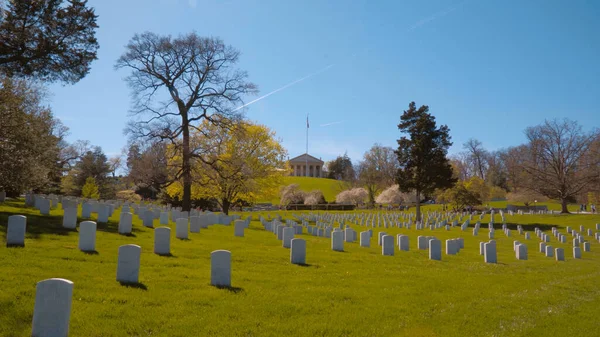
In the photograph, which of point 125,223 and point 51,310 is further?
point 125,223

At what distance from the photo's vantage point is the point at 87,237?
9219mm

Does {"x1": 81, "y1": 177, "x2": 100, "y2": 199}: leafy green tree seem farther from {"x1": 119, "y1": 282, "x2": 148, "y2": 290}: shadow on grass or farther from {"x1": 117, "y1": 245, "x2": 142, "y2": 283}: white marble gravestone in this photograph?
{"x1": 119, "y1": 282, "x2": 148, "y2": 290}: shadow on grass

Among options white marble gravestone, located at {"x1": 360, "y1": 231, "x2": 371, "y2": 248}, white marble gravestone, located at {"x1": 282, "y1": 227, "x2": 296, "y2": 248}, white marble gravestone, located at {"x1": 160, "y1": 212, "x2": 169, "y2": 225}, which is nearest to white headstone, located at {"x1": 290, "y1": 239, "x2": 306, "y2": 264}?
white marble gravestone, located at {"x1": 282, "y1": 227, "x2": 296, "y2": 248}

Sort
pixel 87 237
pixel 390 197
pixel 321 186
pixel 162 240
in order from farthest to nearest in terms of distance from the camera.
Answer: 1. pixel 321 186
2. pixel 390 197
3. pixel 162 240
4. pixel 87 237

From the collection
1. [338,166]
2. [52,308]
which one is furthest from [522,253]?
[338,166]

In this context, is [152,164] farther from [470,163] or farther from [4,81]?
[470,163]

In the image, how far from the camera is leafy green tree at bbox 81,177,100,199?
41.0 metres

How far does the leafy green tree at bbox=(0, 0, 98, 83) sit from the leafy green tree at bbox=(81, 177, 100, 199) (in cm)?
2819

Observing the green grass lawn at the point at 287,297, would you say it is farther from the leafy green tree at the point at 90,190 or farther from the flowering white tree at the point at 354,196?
the flowering white tree at the point at 354,196

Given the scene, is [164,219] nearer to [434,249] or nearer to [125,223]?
[125,223]

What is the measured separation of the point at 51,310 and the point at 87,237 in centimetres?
500

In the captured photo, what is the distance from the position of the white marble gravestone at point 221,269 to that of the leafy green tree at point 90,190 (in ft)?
123

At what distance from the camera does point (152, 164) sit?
31.8 m

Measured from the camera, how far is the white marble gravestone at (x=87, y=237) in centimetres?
921
